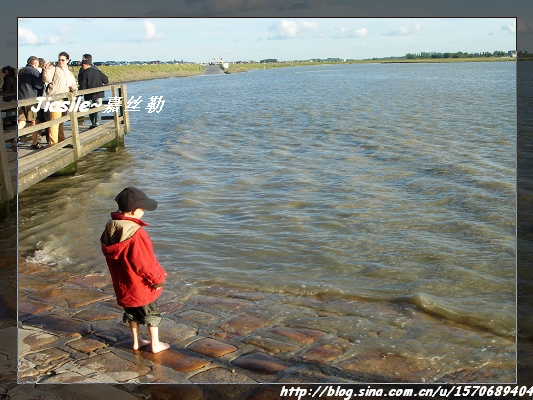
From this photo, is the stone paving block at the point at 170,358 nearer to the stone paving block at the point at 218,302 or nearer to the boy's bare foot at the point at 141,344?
the boy's bare foot at the point at 141,344

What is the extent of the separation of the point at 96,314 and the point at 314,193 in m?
4.68

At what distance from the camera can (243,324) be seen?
442 cm

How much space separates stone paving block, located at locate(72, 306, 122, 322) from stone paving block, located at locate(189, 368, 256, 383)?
1.24 metres

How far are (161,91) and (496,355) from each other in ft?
13.3

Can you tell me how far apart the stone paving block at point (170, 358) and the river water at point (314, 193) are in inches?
65.8

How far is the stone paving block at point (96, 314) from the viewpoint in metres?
4.34

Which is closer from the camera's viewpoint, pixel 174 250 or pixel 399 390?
pixel 399 390

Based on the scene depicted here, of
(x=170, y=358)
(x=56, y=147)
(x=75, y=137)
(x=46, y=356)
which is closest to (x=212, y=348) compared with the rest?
(x=170, y=358)

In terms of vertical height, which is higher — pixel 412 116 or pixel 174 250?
pixel 412 116

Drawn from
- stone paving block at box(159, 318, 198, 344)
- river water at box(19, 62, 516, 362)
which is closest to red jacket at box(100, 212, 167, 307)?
stone paving block at box(159, 318, 198, 344)

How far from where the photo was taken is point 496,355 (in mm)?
4031

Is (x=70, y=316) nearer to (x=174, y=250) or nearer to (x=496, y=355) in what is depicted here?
(x=174, y=250)

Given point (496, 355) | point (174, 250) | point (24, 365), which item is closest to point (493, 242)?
point (496, 355)

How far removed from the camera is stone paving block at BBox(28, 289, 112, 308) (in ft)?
15.3
